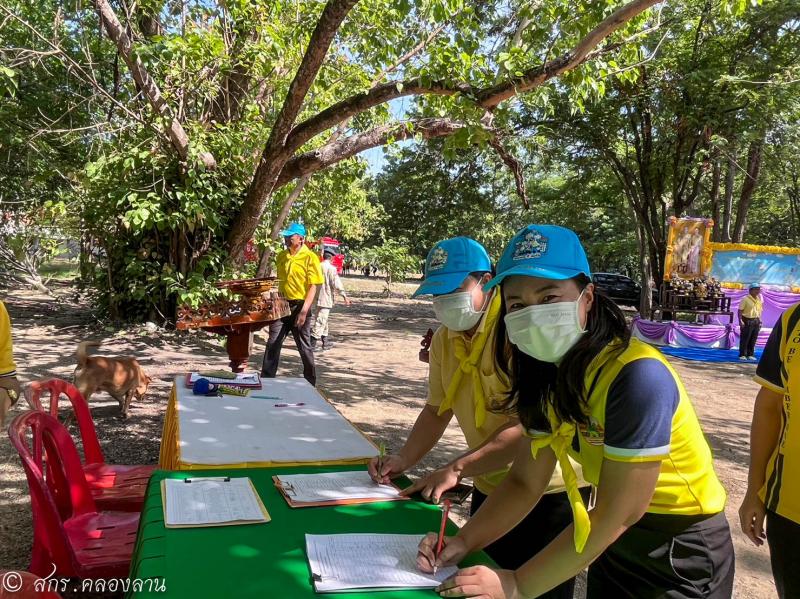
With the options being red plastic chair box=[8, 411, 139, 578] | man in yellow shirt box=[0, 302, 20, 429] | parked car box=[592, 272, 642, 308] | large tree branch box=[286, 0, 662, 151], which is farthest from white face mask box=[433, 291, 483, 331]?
parked car box=[592, 272, 642, 308]

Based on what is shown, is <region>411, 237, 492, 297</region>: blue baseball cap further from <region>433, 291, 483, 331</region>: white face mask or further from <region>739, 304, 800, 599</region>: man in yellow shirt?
<region>739, 304, 800, 599</region>: man in yellow shirt

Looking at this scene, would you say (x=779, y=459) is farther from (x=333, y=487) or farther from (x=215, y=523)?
(x=215, y=523)

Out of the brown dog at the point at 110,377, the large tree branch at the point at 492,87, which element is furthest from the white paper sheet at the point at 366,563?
the large tree branch at the point at 492,87

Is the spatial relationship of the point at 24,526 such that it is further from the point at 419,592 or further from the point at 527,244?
the point at 527,244

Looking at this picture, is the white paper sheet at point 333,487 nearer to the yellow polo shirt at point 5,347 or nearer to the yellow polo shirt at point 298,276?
the yellow polo shirt at point 5,347

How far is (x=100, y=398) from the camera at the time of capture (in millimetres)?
6176

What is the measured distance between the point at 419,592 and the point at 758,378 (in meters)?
1.43

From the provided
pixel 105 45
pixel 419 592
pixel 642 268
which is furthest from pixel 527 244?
pixel 642 268

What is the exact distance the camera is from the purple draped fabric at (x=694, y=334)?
13.4 meters

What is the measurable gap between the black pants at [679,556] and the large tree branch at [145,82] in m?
7.14

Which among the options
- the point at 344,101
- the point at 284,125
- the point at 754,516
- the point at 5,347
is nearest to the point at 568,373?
the point at 754,516

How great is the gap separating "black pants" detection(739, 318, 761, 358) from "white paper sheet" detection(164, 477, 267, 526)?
1293cm

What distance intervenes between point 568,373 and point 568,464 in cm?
22

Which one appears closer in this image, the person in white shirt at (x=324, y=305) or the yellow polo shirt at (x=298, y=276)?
the yellow polo shirt at (x=298, y=276)
